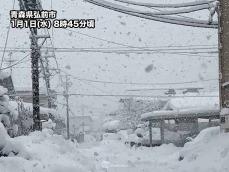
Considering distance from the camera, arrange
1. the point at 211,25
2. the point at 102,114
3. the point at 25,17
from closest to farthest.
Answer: the point at 211,25 → the point at 25,17 → the point at 102,114

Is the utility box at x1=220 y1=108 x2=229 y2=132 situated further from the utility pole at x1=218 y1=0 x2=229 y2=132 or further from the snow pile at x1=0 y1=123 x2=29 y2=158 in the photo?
the snow pile at x1=0 y1=123 x2=29 y2=158

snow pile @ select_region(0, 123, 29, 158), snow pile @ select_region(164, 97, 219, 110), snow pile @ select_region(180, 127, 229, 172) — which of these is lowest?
snow pile @ select_region(164, 97, 219, 110)

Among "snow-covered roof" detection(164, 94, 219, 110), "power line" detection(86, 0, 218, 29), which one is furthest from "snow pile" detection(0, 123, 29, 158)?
"snow-covered roof" detection(164, 94, 219, 110)

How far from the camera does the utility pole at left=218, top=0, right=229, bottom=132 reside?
15698 millimetres

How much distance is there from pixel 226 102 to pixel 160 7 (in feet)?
18.5

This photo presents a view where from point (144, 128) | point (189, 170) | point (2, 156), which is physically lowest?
point (144, 128)

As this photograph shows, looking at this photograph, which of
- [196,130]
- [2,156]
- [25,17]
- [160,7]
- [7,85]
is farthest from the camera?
[196,130]

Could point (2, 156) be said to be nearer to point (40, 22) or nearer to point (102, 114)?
point (40, 22)

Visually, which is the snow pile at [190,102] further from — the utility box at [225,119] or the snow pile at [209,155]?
the utility box at [225,119]

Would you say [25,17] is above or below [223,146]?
above

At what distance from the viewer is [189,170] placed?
1398 cm

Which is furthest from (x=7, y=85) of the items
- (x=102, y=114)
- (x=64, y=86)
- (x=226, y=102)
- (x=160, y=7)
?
(x=102, y=114)

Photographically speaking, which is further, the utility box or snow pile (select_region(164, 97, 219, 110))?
snow pile (select_region(164, 97, 219, 110))

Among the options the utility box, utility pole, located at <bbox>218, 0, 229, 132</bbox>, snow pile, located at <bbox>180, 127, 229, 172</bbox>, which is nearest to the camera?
snow pile, located at <bbox>180, 127, 229, 172</bbox>
